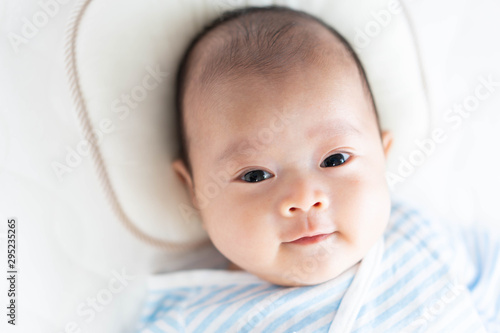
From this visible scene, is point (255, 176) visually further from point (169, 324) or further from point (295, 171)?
point (169, 324)

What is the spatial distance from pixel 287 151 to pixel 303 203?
0.10 meters

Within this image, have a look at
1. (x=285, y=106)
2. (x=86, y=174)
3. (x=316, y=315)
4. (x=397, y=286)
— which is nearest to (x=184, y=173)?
(x=86, y=174)

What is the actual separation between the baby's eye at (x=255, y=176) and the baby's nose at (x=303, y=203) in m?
0.08

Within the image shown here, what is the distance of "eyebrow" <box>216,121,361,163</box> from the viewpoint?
0.87 metres

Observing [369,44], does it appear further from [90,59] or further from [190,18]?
[90,59]

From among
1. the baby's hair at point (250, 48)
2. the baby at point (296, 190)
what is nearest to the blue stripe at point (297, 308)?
the baby at point (296, 190)

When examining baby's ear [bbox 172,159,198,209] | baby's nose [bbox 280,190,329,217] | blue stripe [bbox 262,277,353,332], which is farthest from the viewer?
baby's ear [bbox 172,159,198,209]

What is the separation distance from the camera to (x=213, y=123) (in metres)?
0.91

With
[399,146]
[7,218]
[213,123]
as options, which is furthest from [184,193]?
[399,146]

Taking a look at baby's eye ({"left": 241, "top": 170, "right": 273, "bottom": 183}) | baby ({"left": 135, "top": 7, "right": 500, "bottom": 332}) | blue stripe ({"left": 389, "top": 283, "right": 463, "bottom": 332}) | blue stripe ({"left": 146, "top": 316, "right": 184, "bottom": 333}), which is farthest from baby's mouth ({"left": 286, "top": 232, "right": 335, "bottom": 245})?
blue stripe ({"left": 146, "top": 316, "right": 184, "bottom": 333})

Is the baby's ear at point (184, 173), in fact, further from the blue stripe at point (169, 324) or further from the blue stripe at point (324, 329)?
the blue stripe at point (324, 329)

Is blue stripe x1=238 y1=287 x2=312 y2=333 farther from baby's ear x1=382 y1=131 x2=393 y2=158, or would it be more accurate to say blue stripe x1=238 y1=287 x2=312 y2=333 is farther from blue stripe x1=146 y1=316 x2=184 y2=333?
baby's ear x1=382 y1=131 x2=393 y2=158

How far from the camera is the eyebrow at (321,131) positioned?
871 mm

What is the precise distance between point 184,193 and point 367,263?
46 centimetres
